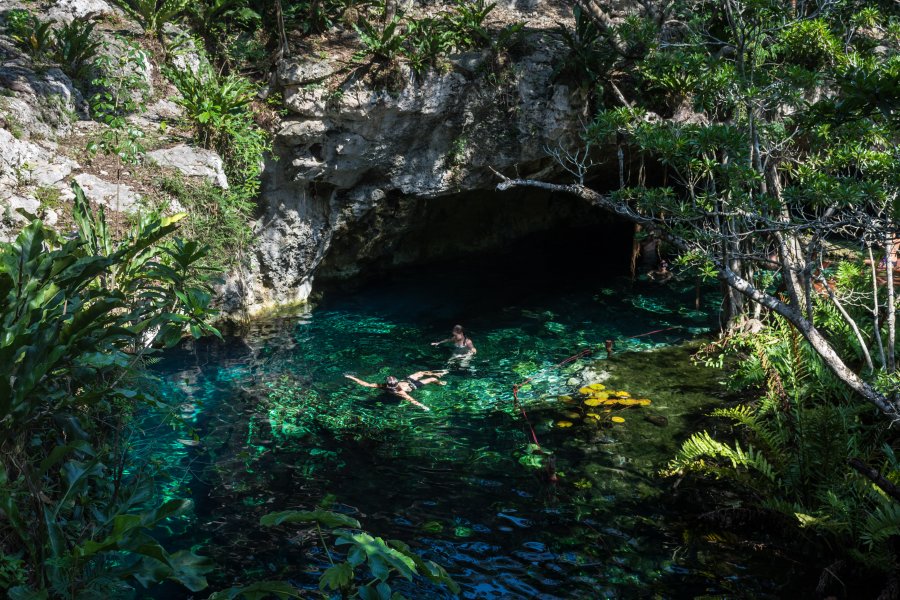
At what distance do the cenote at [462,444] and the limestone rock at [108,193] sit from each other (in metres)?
2.56

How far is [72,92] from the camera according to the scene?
1175cm

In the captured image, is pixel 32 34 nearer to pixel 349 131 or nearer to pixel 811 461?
pixel 349 131

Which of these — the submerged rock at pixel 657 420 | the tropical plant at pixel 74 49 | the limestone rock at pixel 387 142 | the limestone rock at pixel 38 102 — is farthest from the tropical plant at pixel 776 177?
the tropical plant at pixel 74 49

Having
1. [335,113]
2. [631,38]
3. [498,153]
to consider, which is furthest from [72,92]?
[631,38]

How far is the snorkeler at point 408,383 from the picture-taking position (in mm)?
10211

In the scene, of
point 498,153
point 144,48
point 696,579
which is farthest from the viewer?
point 498,153

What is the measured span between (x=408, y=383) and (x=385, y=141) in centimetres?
560

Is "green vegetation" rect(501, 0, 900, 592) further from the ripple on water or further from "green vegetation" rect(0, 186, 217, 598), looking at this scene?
"green vegetation" rect(0, 186, 217, 598)

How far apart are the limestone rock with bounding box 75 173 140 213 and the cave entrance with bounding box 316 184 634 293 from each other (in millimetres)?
5084

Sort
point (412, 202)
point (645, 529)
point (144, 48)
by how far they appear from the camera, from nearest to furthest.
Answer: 1. point (645, 529)
2. point (144, 48)
3. point (412, 202)

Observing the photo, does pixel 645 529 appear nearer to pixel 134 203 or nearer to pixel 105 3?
pixel 134 203

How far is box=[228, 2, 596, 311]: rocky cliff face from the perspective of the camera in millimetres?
13133

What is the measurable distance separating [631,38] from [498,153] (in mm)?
4058

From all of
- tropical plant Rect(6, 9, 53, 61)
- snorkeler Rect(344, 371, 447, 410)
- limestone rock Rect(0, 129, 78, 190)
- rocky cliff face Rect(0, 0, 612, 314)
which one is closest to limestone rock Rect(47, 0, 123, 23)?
rocky cliff face Rect(0, 0, 612, 314)
